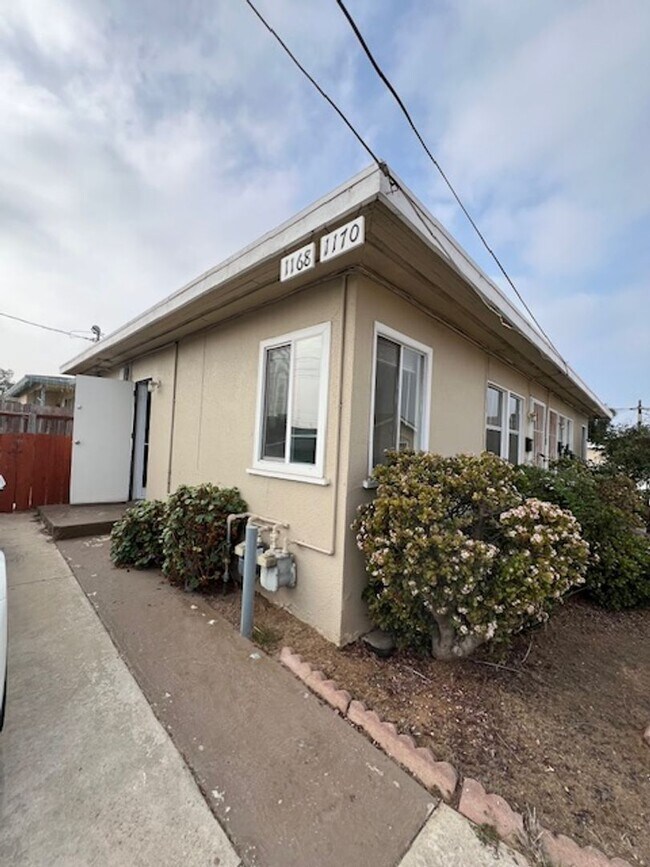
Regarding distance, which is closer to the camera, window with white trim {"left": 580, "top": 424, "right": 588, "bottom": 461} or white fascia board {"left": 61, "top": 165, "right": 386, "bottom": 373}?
white fascia board {"left": 61, "top": 165, "right": 386, "bottom": 373}

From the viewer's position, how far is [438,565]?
239 cm

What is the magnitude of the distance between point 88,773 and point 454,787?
1683 millimetres

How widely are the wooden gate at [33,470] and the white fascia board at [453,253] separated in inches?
301

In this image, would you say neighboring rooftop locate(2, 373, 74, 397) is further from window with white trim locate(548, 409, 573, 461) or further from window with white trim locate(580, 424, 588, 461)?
window with white trim locate(580, 424, 588, 461)

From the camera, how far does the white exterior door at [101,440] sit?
6.42m

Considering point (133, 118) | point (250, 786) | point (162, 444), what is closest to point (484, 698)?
point (250, 786)

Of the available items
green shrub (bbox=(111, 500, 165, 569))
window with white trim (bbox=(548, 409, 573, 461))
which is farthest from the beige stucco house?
window with white trim (bbox=(548, 409, 573, 461))

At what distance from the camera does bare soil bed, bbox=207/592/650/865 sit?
5.57 ft

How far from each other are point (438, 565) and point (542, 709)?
1110 millimetres

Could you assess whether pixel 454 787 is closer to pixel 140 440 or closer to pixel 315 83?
pixel 315 83

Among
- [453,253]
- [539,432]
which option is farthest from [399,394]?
[539,432]

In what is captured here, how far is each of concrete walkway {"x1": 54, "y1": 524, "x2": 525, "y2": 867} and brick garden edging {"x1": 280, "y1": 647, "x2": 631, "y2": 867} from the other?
0.19 feet

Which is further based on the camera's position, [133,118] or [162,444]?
[162,444]

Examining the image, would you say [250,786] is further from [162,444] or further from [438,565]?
[162,444]
